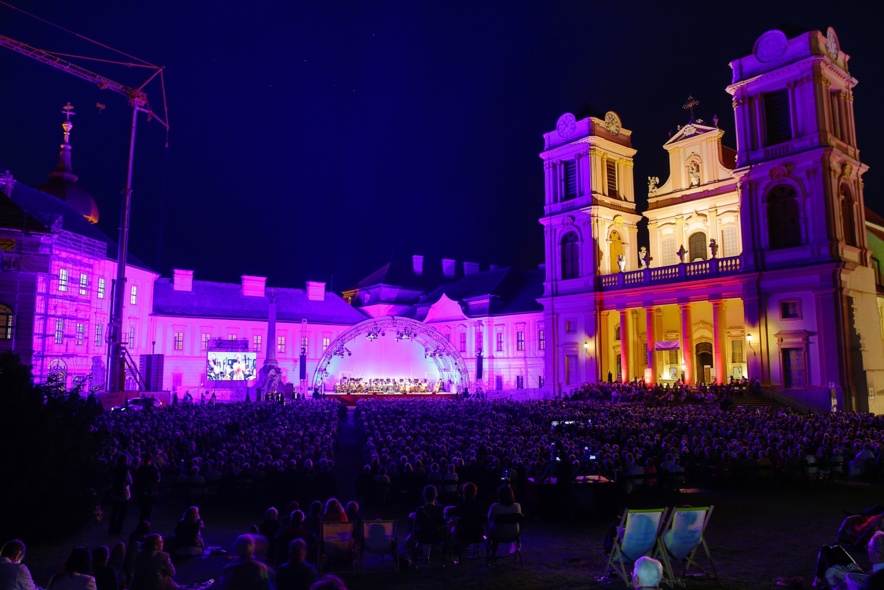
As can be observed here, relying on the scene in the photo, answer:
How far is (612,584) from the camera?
8000 millimetres

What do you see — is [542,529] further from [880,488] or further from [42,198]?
[42,198]

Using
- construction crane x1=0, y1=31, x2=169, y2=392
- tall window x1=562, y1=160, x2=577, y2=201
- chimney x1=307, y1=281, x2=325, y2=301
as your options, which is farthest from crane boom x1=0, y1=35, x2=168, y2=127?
tall window x1=562, y1=160, x2=577, y2=201

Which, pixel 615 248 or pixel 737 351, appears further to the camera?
pixel 615 248

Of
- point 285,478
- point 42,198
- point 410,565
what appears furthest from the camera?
point 42,198

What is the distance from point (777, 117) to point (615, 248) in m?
14.1

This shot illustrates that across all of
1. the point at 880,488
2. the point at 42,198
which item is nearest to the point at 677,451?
the point at 880,488

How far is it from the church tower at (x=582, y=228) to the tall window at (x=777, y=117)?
11.9 metres

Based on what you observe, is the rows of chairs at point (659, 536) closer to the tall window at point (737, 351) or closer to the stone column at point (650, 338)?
the tall window at point (737, 351)

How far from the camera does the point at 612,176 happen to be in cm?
4806

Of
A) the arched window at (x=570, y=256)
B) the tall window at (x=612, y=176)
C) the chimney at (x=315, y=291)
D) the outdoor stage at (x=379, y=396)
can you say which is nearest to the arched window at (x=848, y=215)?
the tall window at (x=612, y=176)

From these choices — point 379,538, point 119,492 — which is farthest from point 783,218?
point 119,492

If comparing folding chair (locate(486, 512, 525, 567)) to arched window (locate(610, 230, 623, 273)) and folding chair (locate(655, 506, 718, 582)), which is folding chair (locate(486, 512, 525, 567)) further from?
arched window (locate(610, 230, 623, 273))

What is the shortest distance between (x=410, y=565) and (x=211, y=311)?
5198 cm

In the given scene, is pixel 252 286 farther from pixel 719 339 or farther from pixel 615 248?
pixel 719 339
